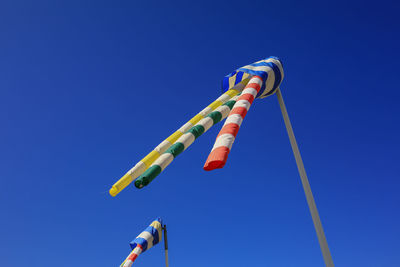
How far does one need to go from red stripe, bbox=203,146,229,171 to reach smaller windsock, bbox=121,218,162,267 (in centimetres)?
854

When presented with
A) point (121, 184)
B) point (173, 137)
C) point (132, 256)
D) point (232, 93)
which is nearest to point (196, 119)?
point (173, 137)

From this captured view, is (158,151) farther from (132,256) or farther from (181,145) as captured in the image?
(132,256)

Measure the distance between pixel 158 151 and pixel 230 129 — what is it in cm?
164

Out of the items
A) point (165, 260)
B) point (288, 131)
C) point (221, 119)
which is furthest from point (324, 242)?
point (165, 260)

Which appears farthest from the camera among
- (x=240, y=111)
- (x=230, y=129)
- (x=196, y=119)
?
(x=196, y=119)

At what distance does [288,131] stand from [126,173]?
384 cm

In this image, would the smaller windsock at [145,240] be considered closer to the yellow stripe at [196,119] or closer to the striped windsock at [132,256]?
the striped windsock at [132,256]

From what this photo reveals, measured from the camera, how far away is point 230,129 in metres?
3.80

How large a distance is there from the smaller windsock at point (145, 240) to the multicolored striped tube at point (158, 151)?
6.85 metres

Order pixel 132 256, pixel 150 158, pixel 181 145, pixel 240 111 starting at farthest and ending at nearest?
pixel 132 256 → pixel 150 158 → pixel 181 145 → pixel 240 111

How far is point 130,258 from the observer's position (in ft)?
35.1

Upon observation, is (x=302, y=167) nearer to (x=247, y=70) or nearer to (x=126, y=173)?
(x=247, y=70)

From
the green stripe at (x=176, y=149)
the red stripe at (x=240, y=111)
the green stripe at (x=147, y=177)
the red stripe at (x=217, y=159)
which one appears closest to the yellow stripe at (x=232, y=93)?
the red stripe at (x=240, y=111)

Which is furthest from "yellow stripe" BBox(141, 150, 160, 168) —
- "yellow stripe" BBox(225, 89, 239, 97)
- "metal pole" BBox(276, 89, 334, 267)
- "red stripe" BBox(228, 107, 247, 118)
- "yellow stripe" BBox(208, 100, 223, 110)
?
"metal pole" BBox(276, 89, 334, 267)
